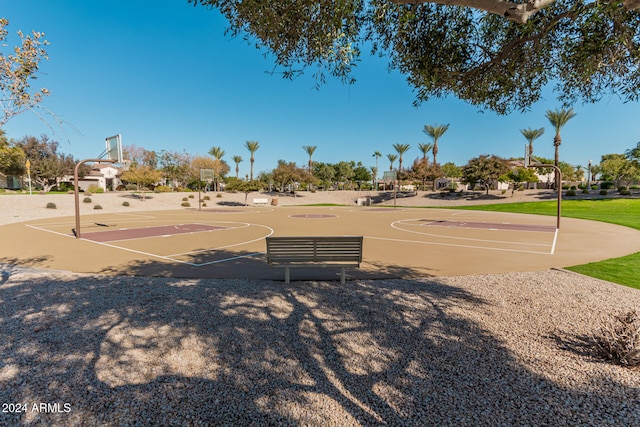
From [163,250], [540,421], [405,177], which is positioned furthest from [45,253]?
[405,177]

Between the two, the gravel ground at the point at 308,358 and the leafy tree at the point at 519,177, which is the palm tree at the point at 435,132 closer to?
the leafy tree at the point at 519,177

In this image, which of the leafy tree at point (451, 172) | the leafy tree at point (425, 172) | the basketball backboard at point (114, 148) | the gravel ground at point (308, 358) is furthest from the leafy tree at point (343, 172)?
the gravel ground at point (308, 358)

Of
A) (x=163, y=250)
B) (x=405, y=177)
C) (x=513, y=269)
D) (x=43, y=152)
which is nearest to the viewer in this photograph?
(x=513, y=269)

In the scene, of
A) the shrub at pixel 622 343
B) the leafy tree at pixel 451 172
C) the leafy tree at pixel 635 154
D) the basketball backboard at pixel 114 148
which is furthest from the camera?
the leafy tree at pixel 451 172

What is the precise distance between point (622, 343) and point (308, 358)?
423 cm

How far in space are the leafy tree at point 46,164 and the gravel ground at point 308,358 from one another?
55.4 m

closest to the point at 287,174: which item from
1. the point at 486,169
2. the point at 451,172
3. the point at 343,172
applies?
the point at 486,169

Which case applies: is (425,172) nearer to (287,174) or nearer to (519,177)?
(519,177)

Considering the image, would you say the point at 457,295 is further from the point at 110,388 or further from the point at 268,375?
the point at 110,388

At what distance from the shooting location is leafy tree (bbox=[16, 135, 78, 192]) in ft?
162

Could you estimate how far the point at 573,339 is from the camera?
15.2ft

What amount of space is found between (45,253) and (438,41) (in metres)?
15.0

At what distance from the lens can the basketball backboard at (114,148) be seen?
15.6 metres

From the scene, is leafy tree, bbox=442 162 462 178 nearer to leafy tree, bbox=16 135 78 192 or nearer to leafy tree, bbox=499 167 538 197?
leafy tree, bbox=499 167 538 197
